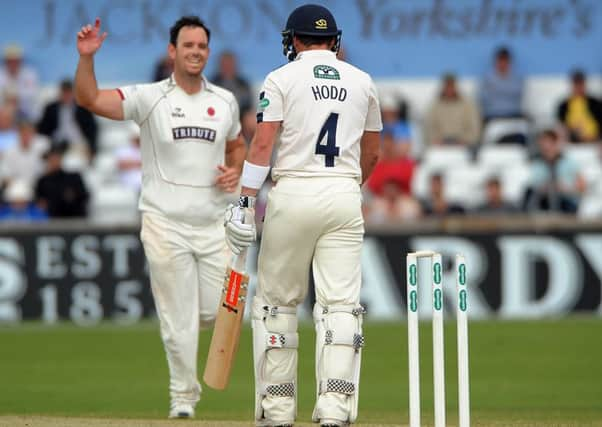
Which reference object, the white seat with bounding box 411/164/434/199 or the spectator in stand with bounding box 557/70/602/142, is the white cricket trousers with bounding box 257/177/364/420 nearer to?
the white seat with bounding box 411/164/434/199

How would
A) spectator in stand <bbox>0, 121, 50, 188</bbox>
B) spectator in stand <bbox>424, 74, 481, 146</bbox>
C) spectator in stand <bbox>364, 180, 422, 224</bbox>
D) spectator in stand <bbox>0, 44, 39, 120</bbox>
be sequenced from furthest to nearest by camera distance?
1. spectator in stand <bbox>0, 44, 39, 120</bbox>
2. spectator in stand <bbox>424, 74, 481, 146</bbox>
3. spectator in stand <bbox>0, 121, 50, 188</bbox>
4. spectator in stand <bbox>364, 180, 422, 224</bbox>

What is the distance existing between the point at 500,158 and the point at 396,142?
1255 mm

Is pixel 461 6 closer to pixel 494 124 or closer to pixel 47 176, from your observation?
pixel 494 124

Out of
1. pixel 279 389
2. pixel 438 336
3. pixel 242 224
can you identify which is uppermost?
pixel 242 224

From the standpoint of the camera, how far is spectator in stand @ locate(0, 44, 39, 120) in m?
18.3

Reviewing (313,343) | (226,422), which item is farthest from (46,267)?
(226,422)

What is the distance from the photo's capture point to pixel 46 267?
1512 centimetres

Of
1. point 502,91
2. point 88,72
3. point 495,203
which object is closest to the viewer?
point 88,72

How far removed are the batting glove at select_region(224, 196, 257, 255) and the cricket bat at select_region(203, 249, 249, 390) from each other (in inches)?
7.9

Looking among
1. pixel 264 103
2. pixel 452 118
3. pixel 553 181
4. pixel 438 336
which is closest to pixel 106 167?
pixel 452 118

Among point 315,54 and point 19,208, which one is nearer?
point 315,54

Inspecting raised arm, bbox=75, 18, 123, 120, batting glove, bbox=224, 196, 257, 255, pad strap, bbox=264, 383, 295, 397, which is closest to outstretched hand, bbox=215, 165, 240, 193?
raised arm, bbox=75, 18, 123, 120

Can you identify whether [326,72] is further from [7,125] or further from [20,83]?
[20,83]

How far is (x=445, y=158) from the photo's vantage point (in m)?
17.1
